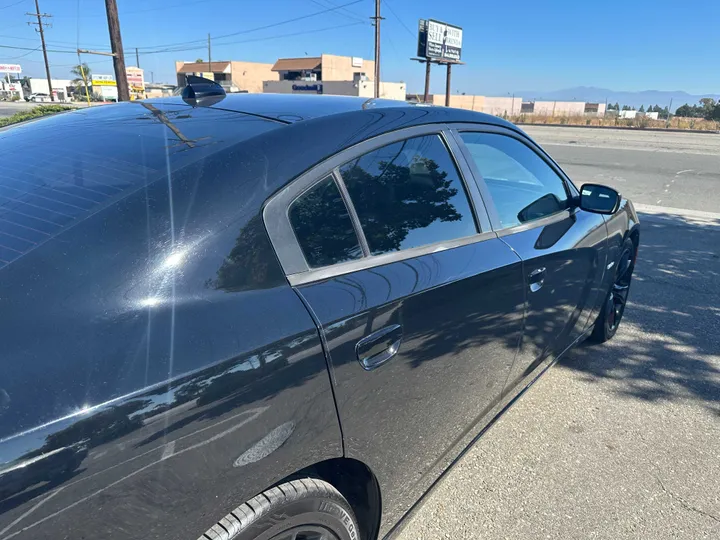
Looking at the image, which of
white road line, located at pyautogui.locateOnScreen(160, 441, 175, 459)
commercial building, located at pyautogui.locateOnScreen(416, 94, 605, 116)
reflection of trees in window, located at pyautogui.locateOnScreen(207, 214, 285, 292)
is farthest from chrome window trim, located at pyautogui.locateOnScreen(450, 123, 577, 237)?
commercial building, located at pyautogui.locateOnScreen(416, 94, 605, 116)

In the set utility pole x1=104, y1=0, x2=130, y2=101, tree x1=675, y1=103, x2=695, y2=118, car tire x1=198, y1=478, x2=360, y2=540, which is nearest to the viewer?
car tire x1=198, y1=478, x2=360, y2=540

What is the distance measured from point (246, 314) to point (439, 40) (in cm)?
4299

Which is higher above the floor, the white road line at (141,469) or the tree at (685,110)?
the tree at (685,110)

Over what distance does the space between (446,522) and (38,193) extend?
2.04 m

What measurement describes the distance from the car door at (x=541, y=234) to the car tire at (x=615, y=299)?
52 cm

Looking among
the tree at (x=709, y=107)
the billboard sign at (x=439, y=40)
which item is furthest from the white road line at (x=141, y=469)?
the tree at (x=709, y=107)

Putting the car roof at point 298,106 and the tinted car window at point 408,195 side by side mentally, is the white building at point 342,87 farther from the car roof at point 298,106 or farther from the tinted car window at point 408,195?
the tinted car window at point 408,195

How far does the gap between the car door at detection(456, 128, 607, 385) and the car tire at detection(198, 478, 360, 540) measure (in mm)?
1207

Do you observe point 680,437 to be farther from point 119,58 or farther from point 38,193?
point 119,58

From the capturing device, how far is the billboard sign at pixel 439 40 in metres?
38.4

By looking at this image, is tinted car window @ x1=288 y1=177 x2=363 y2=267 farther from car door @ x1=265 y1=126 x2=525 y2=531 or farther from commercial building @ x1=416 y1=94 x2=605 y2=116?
commercial building @ x1=416 y1=94 x2=605 y2=116

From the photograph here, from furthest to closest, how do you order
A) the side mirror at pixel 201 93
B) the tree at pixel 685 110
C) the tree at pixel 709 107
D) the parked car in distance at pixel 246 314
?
1. the tree at pixel 685 110
2. the tree at pixel 709 107
3. the side mirror at pixel 201 93
4. the parked car in distance at pixel 246 314

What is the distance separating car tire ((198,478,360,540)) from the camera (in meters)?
1.26

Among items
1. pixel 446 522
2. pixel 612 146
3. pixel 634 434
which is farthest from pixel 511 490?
pixel 612 146
